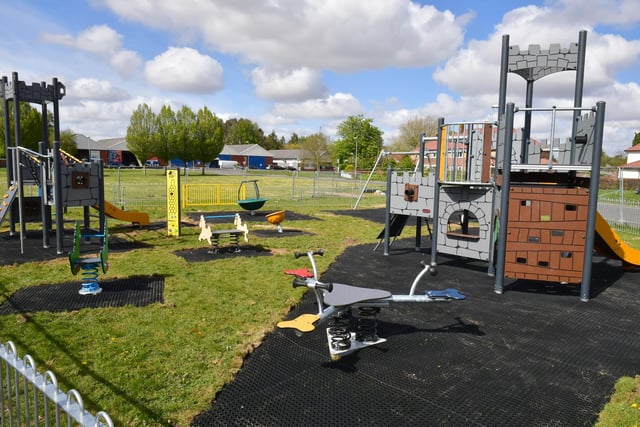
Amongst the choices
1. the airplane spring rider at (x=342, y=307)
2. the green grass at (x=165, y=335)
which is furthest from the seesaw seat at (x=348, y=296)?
the green grass at (x=165, y=335)

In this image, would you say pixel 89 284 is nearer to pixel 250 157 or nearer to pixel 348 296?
pixel 348 296

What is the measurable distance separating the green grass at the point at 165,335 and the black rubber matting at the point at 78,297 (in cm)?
23

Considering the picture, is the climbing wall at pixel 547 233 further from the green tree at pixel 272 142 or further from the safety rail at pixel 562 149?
the green tree at pixel 272 142

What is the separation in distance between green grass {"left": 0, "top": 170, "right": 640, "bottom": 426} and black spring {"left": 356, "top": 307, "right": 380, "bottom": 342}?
1.18 meters

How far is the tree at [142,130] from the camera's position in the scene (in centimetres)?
5097

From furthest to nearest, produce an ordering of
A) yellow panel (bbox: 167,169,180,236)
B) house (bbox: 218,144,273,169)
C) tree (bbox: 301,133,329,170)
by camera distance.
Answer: house (bbox: 218,144,273,169) → tree (bbox: 301,133,329,170) → yellow panel (bbox: 167,169,180,236)

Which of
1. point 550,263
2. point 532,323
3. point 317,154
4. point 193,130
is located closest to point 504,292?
point 550,263

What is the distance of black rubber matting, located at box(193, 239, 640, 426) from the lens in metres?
3.93

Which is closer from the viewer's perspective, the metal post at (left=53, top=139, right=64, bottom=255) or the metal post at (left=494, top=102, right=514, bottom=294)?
the metal post at (left=494, top=102, right=514, bottom=294)

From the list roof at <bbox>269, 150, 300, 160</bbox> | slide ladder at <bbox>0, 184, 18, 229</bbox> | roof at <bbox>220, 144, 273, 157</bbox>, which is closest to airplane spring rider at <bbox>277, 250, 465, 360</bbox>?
slide ladder at <bbox>0, 184, 18, 229</bbox>

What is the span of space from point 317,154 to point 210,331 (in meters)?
81.4

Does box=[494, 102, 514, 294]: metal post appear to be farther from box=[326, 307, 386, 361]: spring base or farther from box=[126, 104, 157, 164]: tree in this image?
box=[126, 104, 157, 164]: tree

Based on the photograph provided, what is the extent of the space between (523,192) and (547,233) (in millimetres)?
793

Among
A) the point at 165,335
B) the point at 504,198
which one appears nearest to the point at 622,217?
the point at 504,198
